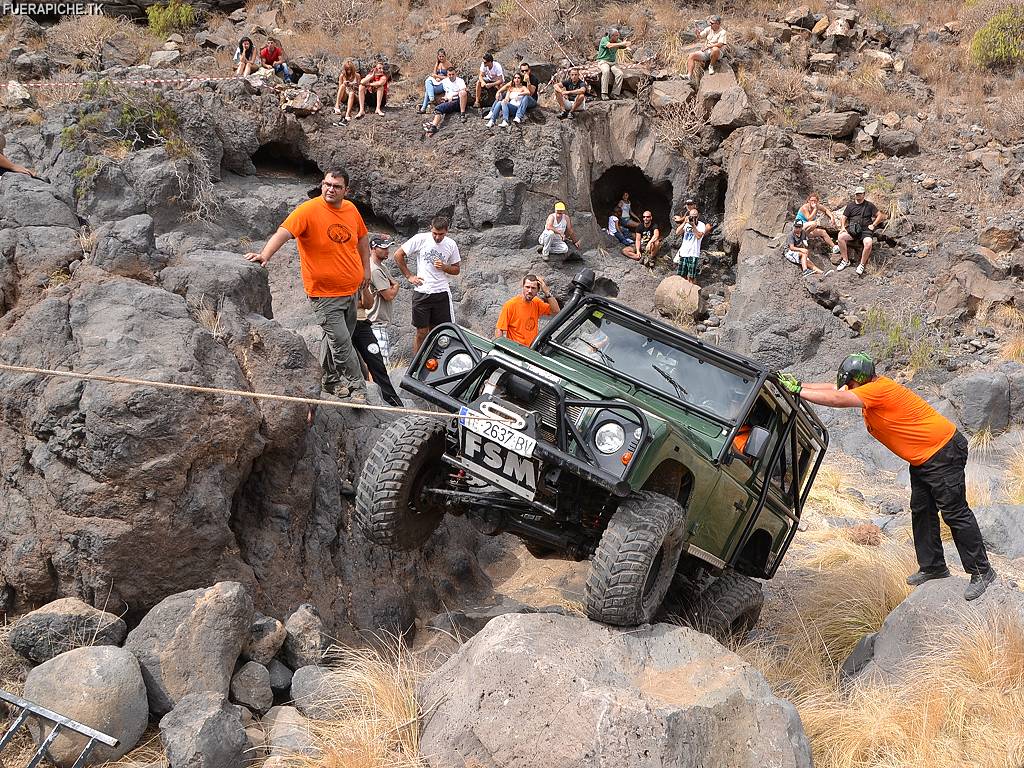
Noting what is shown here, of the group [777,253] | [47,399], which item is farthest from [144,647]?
[777,253]

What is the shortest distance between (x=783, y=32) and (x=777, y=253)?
932cm

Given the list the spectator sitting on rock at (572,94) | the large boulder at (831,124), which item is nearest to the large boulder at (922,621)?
the spectator sitting on rock at (572,94)

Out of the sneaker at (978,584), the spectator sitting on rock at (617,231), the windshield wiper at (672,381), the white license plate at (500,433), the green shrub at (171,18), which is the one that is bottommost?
the spectator sitting on rock at (617,231)

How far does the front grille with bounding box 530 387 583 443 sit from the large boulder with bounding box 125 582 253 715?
1879 millimetres

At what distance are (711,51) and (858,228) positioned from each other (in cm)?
622

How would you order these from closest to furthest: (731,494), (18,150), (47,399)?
(47,399) → (731,494) → (18,150)

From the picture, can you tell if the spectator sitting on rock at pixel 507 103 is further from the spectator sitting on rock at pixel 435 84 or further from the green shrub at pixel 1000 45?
the green shrub at pixel 1000 45

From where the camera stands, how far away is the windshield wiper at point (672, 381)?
251 inches

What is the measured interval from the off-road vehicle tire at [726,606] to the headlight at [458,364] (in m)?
2.60

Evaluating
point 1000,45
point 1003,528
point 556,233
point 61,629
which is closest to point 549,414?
point 61,629

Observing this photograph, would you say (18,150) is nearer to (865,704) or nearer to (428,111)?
(428,111)

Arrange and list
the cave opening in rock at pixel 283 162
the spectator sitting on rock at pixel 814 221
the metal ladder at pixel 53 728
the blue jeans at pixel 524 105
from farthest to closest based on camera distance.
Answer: the blue jeans at pixel 524 105 → the cave opening in rock at pixel 283 162 → the spectator sitting on rock at pixel 814 221 → the metal ladder at pixel 53 728

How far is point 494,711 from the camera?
4.42 metres

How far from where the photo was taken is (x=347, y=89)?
1770 cm
